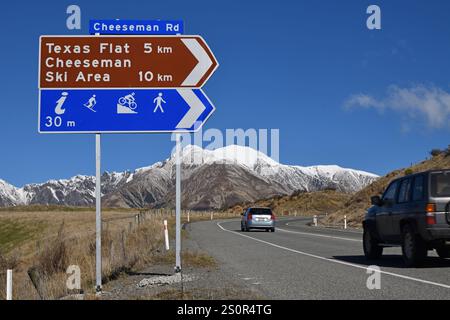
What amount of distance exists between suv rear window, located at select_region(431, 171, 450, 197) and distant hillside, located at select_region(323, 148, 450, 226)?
3252 cm

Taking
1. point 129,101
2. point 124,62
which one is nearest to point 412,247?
point 129,101

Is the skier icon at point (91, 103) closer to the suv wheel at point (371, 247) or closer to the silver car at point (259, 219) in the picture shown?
the suv wheel at point (371, 247)

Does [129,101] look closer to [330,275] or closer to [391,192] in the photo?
[330,275]

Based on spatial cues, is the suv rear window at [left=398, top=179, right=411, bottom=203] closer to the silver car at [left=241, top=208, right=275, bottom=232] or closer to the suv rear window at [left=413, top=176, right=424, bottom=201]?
the suv rear window at [left=413, top=176, right=424, bottom=201]

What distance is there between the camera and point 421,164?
55062 millimetres

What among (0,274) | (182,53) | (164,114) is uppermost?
(182,53)

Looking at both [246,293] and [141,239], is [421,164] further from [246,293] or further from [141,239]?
[246,293]

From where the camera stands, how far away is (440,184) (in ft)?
40.3

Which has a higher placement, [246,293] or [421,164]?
[421,164]

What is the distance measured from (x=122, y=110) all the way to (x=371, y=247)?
7.34m

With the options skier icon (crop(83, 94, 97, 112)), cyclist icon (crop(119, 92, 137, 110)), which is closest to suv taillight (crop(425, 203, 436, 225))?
Result: cyclist icon (crop(119, 92, 137, 110))

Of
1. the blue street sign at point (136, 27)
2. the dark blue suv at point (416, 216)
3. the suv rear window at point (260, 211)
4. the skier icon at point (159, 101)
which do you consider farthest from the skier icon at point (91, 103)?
the suv rear window at point (260, 211)
